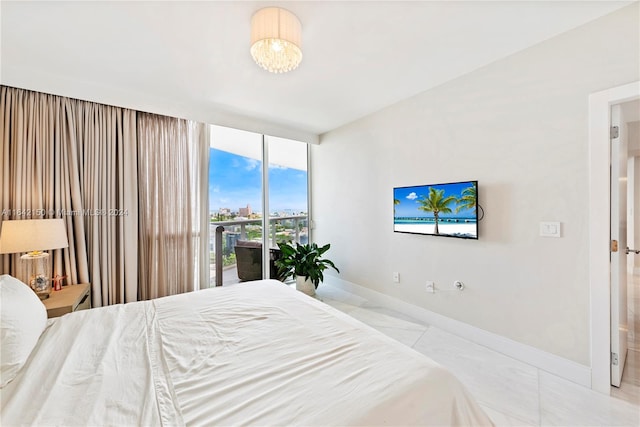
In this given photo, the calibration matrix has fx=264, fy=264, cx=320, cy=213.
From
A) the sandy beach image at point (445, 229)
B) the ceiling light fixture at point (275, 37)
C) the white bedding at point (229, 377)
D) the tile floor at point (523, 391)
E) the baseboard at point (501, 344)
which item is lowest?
the tile floor at point (523, 391)

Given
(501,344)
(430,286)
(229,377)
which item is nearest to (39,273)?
(229,377)

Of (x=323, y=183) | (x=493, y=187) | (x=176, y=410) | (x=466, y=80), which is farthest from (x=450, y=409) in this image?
(x=323, y=183)

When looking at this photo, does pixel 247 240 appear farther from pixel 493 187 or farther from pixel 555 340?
pixel 555 340

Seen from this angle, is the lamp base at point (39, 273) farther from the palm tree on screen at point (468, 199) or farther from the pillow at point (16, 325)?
the palm tree on screen at point (468, 199)

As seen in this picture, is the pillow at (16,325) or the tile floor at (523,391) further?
the tile floor at (523,391)

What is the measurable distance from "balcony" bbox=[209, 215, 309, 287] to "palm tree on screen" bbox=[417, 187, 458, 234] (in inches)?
90.6

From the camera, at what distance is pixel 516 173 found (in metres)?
2.20

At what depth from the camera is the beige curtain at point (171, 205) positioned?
9.68ft

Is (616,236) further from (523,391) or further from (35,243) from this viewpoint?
(35,243)

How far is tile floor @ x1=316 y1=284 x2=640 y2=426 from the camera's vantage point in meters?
1.58

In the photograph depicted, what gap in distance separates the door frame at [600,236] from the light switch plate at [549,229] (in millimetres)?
180

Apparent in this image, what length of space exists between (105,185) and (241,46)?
1.99 meters

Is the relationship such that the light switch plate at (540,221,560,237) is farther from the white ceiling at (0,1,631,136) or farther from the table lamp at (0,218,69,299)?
the table lamp at (0,218,69,299)

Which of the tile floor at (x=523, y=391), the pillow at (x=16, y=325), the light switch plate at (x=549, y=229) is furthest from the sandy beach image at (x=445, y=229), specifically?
the pillow at (x=16, y=325)
